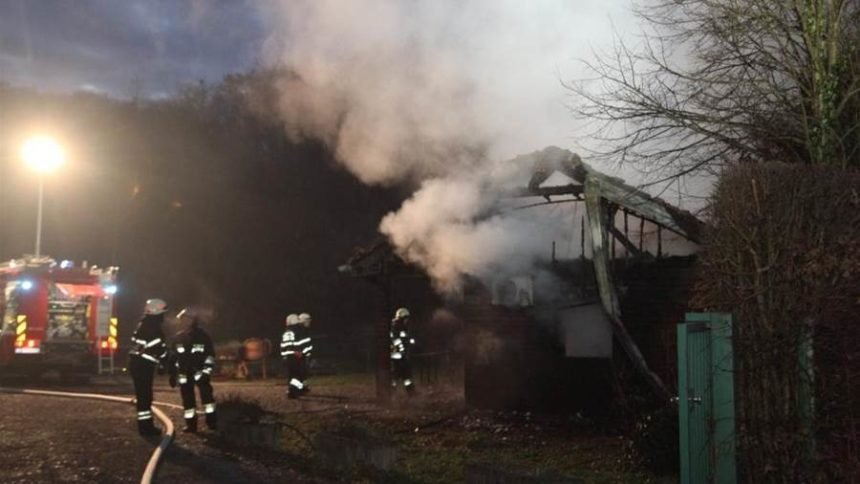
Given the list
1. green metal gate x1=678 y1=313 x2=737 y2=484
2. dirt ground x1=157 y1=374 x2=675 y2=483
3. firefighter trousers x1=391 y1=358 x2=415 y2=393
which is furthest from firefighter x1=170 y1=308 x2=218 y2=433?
green metal gate x1=678 y1=313 x2=737 y2=484

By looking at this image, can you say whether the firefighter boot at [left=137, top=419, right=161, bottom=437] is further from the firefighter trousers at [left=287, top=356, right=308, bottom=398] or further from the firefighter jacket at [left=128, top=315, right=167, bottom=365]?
the firefighter trousers at [left=287, top=356, right=308, bottom=398]

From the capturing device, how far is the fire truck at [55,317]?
62.2ft

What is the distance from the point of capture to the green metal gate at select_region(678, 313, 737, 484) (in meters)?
6.00

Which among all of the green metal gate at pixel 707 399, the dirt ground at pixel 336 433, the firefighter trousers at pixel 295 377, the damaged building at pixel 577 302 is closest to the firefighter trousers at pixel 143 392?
the dirt ground at pixel 336 433

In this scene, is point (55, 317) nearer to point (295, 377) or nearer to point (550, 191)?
point (295, 377)

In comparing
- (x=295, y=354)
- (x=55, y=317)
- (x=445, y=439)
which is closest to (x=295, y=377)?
(x=295, y=354)

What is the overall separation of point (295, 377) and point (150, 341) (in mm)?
5158

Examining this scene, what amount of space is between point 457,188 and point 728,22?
4483 millimetres

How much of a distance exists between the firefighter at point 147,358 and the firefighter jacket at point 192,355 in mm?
226

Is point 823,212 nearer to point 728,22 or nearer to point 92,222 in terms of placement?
point 728,22

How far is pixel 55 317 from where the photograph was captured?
19.5 metres

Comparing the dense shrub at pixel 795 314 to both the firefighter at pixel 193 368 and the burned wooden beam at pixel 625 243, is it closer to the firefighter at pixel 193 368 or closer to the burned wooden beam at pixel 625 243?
the burned wooden beam at pixel 625 243

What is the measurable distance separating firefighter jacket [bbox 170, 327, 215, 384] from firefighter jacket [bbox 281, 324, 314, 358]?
13.8ft

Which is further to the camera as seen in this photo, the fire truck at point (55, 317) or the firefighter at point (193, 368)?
the fire truck at point (55, 317)
